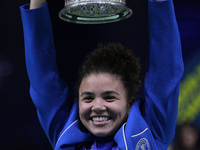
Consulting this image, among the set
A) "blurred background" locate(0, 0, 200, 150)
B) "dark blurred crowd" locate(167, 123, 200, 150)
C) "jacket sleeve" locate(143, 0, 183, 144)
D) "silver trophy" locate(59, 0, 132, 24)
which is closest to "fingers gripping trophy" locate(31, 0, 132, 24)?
"silver trophy" locate(59, 0, 132, 24)

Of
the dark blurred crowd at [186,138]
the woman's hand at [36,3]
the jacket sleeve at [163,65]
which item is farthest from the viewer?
the dark blurred crowd at [186,138]

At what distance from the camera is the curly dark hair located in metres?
1.10

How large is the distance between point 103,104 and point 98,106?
2 cm

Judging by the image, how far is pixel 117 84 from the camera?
1062 mm

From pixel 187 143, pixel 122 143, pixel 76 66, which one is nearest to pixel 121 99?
pixel 122 143

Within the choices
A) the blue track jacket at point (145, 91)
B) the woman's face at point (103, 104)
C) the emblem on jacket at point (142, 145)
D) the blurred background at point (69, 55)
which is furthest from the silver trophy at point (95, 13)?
the blurred background at point (69, 55)

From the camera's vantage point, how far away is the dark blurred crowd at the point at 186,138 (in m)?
1.62

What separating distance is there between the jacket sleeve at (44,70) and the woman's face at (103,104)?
14 cm

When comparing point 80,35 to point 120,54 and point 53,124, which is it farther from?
point 53,124

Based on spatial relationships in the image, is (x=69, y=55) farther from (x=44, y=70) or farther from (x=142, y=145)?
(x=142, y=145)

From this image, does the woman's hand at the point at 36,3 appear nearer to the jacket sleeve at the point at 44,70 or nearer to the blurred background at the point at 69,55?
the jacket sleeve at the point at 44,70

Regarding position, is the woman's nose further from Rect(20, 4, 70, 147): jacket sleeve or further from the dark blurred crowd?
the dark blurred crowd

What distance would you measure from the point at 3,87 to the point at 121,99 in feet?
2.83

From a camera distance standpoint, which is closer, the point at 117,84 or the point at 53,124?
the point at 117,84
